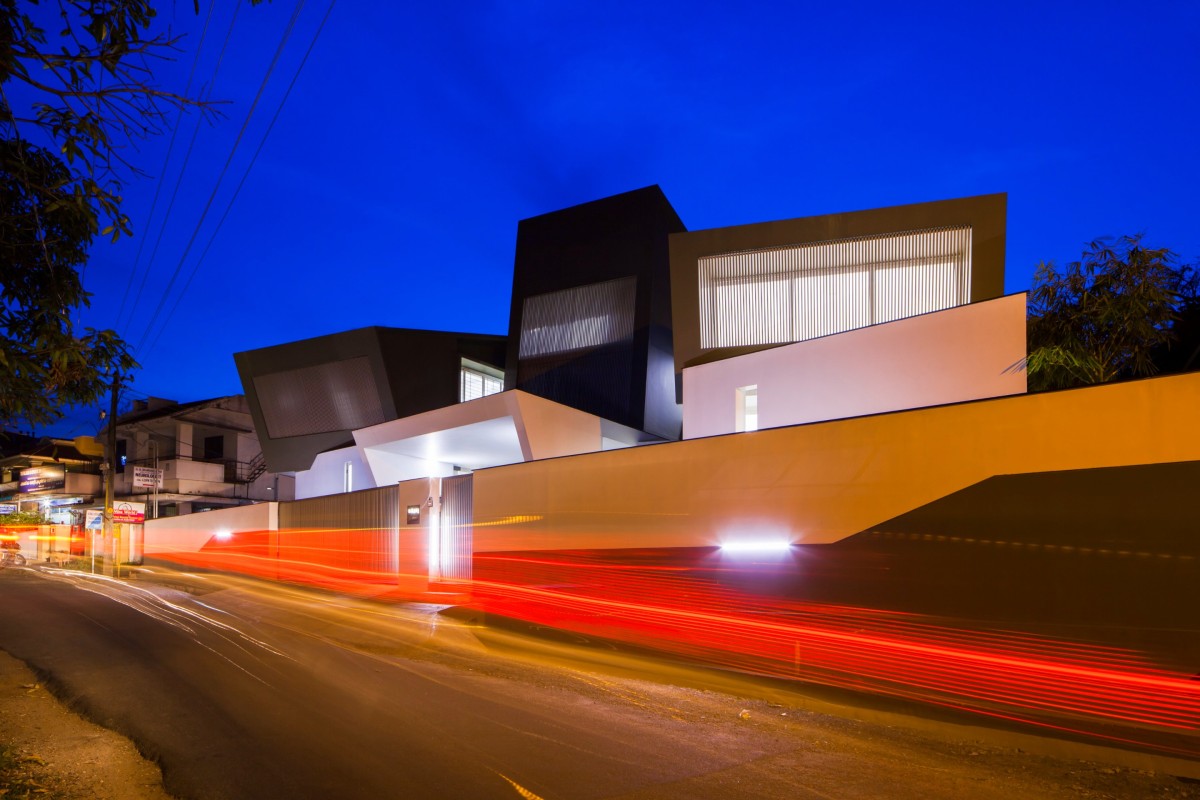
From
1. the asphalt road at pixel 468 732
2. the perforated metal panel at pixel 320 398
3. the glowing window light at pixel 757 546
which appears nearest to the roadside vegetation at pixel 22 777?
the asphalt road at pixel 468 732

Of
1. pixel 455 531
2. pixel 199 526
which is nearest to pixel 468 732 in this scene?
pixel 455 531

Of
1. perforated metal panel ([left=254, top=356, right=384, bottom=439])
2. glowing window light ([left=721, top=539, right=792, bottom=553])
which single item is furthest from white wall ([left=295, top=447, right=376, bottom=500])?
glowing window light ([left=721, top=539, right=792, bottom=553])

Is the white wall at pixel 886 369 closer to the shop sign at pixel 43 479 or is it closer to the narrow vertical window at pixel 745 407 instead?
the narrow vertical window at pixel 745 407

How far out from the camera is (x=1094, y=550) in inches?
320

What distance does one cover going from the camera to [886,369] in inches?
610

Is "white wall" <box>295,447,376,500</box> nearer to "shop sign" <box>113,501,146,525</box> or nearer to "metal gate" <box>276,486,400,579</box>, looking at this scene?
"metal gate" <box>276,486,400,579</box>

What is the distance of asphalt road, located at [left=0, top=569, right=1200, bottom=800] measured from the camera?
580cm

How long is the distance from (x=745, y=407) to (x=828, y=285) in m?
3.95

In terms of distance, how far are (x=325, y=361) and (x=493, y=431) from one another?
48.5ft

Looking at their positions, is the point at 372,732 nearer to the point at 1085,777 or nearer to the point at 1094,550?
the point at 1085,777

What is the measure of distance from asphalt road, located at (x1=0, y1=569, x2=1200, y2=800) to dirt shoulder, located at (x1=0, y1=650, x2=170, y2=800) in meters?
0.19

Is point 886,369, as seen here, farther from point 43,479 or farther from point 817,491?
point 43,479

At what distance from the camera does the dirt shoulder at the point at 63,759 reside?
5641mm

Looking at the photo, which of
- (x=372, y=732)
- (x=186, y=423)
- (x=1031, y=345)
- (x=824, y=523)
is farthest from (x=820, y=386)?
(x=186, y=423)
